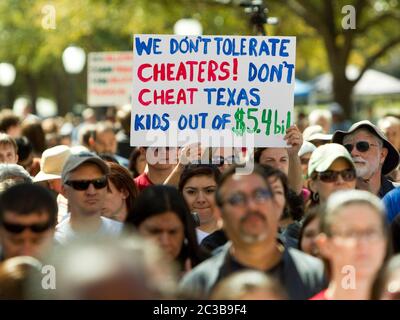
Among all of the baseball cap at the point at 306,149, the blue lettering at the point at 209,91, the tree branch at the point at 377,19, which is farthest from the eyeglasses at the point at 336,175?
the tree branch at the point at 377,19

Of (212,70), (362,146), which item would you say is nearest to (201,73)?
(212,70)

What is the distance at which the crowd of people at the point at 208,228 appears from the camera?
3.79 m

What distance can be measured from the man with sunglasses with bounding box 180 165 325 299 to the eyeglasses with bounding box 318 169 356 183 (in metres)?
1.76

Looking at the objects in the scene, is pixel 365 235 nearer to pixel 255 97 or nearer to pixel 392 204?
pixel 392 204

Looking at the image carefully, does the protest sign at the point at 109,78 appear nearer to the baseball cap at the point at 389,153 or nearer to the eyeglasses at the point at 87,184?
the baseball cap at the point at 389,153

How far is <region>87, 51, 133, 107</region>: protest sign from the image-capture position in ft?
54.6

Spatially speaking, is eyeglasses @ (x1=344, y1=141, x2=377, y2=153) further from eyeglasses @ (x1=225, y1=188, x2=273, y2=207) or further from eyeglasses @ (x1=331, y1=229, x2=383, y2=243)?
eyeglasses @ (x1=331, y1=229, x2=383, y2=243)

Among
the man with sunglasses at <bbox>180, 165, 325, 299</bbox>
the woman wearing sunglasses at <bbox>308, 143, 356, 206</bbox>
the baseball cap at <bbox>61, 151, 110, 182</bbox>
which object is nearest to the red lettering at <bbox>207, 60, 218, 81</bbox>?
the woman wearing sunglasses at <bbox>308, 143, 356, 206</bbox>

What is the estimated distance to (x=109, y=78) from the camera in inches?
660

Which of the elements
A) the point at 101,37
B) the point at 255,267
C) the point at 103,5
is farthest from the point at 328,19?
the point at 255,267

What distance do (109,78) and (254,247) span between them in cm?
1174

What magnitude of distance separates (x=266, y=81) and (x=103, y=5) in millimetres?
17160

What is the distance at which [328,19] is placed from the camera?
79.1 ft

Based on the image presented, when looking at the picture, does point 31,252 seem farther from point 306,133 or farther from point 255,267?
point 306,133
